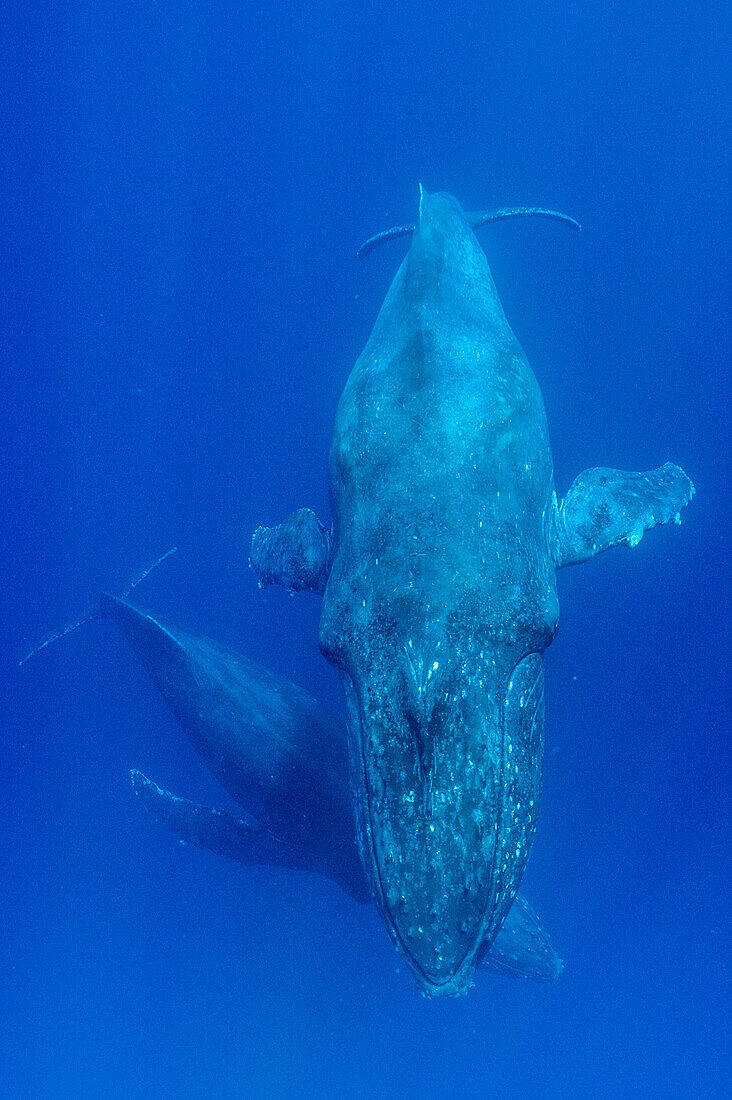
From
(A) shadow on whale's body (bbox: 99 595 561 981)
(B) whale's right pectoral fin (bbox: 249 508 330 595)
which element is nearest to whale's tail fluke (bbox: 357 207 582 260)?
(B) whale's right pectoral fin (bbox: 249 508 330 595)

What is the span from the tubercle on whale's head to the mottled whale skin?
1cm

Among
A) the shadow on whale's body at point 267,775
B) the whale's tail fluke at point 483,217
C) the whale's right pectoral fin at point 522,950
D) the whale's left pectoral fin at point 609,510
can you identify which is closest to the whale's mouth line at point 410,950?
the whale's left pectoral fin at point 609,510

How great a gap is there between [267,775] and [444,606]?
20.0ft

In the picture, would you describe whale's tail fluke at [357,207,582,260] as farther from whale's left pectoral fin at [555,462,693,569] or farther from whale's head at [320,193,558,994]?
whale's left pectoral fin at [555,462,693,569]

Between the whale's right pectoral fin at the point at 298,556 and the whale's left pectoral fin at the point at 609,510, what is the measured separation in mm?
2858

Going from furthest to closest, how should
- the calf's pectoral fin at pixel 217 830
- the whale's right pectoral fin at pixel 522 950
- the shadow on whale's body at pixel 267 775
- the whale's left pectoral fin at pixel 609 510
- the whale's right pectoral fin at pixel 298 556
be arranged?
the calf's pectoral fin at pixel 217 830, the whale's right pectoral fin at pixel 522 950, the shadow on whale's body at pixel 267 775, the whale's right pectoral fin at pixel 298 556, the whale's left pectoral fin at pixel 609 510

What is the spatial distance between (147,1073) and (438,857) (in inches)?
732

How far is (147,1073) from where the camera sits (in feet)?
60.7

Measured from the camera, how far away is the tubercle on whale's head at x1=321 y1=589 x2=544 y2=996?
16.5 feet

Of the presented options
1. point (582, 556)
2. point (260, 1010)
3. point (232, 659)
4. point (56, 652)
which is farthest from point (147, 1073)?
point (582, 556)

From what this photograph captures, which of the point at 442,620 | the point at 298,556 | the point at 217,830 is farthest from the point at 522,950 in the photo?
the point at 442,620

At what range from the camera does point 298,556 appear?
29.9ft

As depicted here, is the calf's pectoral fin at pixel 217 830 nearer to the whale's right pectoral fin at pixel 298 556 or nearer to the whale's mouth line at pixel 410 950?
the whale's right pectoral fin at pixel 298 556

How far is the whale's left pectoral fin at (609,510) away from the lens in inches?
334
